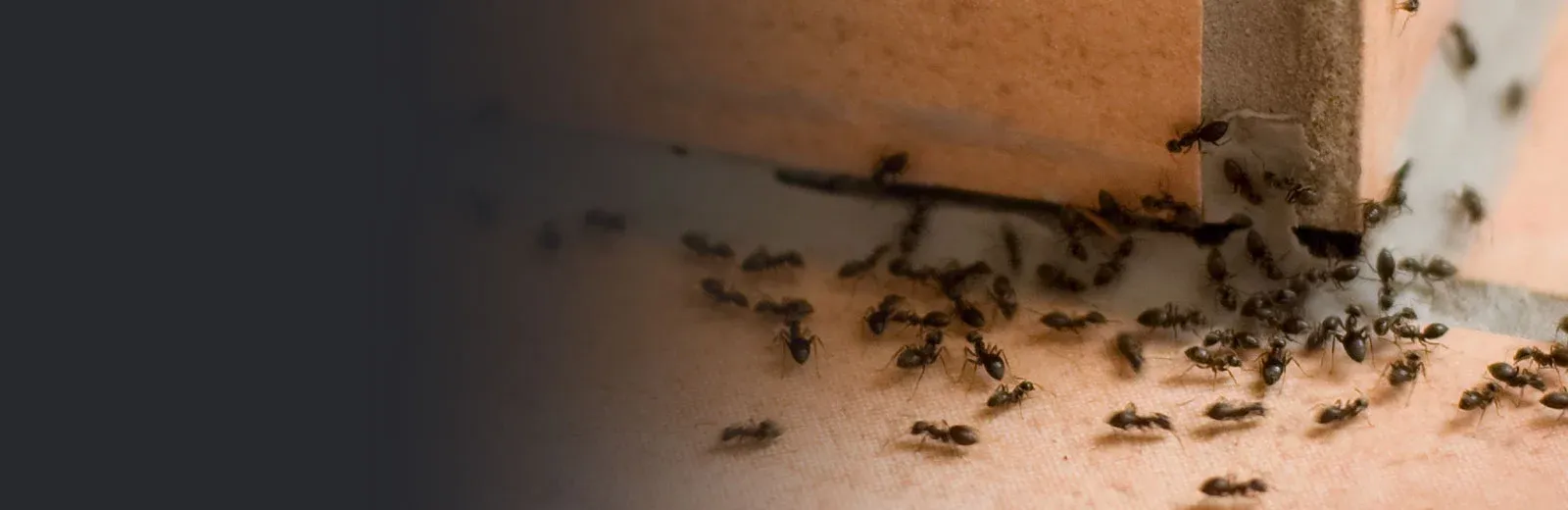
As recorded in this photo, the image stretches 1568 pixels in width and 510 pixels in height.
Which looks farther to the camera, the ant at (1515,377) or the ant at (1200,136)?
the ant at (1515,377)

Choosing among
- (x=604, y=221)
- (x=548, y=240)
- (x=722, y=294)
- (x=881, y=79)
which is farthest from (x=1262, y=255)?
(x=548, y=240)

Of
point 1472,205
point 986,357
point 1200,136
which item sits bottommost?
point 986,357

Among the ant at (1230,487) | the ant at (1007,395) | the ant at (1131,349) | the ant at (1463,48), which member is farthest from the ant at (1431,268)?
the ant at (1007,395)

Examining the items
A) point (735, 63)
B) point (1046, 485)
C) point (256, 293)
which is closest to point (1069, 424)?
point (1046, 485)

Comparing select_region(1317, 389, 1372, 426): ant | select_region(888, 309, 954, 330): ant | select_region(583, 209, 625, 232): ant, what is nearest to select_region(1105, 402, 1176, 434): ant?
select_region(1317, 389, 1372, 426): ant

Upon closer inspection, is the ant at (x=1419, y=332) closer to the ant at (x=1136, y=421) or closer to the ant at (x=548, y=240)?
the ant at (x=1136, y=421)

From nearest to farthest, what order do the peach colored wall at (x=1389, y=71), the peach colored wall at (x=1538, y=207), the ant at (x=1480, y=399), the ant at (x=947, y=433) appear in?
the peach colored wall at (x=1389, y=71) → the ant at (x=947, y=433) → the ant at (x=1480, y=399) → the peach colored wall at (x=1538, y=207)

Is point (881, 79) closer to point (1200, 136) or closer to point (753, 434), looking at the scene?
point (1200, 136)
